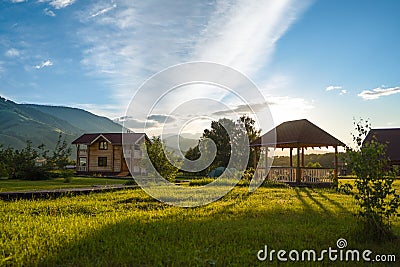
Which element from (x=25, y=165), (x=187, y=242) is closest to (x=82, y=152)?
(x=25, y=165)

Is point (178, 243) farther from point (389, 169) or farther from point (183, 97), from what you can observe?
point (183, 97)

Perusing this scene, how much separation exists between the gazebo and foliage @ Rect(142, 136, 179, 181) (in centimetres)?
505

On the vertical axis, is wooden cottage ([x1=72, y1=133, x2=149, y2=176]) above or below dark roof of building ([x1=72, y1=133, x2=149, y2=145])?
below

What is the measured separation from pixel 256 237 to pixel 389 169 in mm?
2271

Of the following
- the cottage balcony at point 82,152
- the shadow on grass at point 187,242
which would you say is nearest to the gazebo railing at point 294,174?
the shadow on grass at point 187,242

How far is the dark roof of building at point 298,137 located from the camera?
18666 mm

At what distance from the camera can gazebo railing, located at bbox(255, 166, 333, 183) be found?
1894 centimetres

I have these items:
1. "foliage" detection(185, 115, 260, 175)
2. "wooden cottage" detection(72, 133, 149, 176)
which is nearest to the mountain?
"wooden cottage" detection(72, 133, 149, 176)

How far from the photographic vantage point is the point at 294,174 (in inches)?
755

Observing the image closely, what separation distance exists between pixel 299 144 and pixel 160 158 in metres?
7.27

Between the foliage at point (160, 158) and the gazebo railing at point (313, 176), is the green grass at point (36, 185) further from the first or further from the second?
the gazebo railing at point (313, 176)

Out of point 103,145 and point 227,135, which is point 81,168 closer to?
point 103,145

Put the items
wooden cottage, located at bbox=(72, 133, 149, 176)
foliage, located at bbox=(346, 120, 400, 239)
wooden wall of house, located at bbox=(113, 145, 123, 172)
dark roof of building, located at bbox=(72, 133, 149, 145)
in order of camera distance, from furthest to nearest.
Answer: dark roof of building, located at bbox=(72, 133, 149, 145) → wooden wall of house, located at bbox=(113, 145, 123, 172) → wooden cottage, located at bbox=(72, 133, 149, 176) → foliage, located at bbox=(346, 120, 400, 239)

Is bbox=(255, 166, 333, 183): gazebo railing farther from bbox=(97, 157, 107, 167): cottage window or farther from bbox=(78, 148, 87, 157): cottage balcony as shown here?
bbox=(78, 148, 87, 157): cottage balcony
